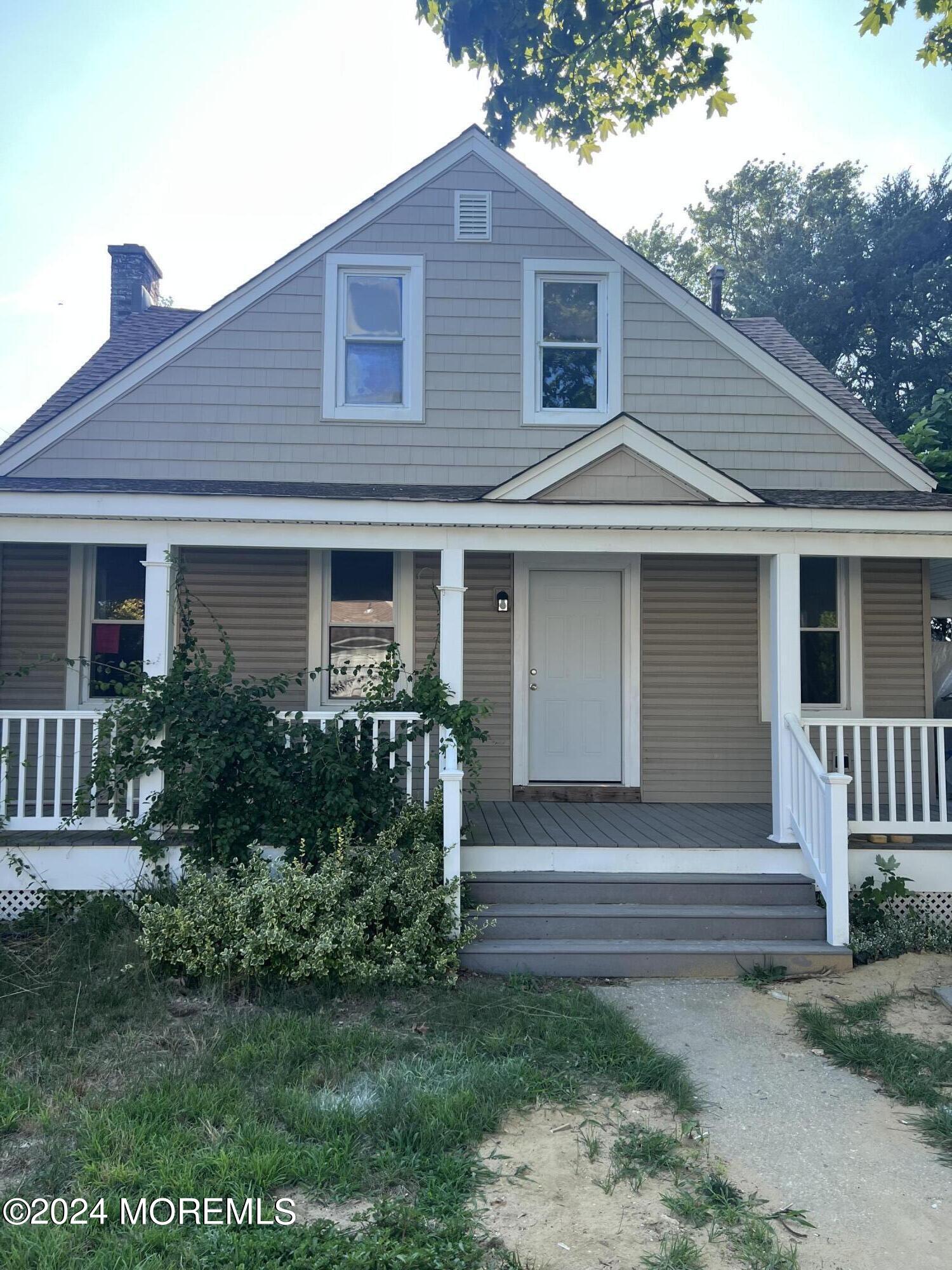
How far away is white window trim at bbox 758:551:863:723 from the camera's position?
8156 mm

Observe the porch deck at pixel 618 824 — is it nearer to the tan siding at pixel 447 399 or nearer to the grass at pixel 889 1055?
the grass at pixel 889 1055

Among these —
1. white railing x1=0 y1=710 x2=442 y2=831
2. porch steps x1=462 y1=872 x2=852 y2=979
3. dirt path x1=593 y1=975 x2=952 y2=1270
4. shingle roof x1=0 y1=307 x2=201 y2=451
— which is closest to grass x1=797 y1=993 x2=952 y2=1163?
dirt path x1=593 y1=975 x2=952 y2=1270

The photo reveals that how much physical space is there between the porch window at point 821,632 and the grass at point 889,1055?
3740mm

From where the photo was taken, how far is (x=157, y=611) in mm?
6148

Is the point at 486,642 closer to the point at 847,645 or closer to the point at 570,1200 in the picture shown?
the point at 847,645

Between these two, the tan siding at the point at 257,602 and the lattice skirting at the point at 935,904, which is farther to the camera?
the tan siding at the point at 257,602

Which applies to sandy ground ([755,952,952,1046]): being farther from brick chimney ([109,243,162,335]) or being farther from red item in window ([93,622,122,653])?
brick chimney ([109,243,162,335])

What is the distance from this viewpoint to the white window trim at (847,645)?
8156 millimetres

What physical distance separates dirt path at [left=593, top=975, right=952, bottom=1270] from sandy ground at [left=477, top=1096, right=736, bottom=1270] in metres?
0.35

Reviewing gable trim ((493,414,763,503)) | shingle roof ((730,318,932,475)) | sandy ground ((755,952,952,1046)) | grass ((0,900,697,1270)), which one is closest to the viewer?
grass ((0,900,697,1270))

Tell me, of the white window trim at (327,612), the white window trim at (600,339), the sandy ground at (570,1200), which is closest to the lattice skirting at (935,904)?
the sandy ground at (570,1200)

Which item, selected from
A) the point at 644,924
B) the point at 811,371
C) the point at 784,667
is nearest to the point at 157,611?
the point at 644,924

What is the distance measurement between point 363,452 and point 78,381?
3235 mm

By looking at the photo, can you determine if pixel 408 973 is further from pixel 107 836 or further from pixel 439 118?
pixel 439 118
